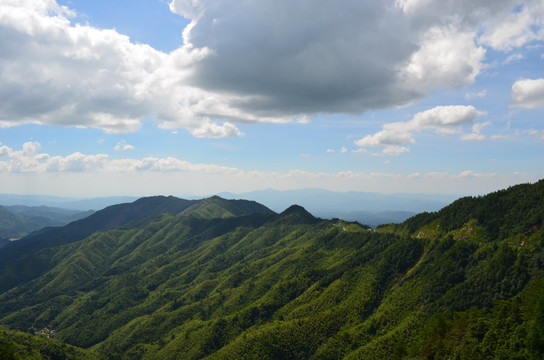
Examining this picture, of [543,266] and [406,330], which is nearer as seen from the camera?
[543,266]

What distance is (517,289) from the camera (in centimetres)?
15838

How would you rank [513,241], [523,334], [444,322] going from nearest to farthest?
[523,334]
[444,322]
[513,241]

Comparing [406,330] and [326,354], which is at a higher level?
[406,330]

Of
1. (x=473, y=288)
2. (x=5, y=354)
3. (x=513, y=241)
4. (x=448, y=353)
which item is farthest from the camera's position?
(x=513, y=241)

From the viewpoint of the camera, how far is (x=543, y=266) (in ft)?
507

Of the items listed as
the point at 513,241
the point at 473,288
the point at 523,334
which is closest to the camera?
→ the point at 523,334

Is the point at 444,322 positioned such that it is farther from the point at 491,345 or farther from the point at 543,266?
the point at 543,266

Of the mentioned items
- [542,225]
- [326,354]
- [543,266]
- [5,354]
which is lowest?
[326,354]

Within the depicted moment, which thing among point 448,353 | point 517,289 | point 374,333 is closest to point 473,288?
point 517,289

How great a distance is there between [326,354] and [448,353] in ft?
352

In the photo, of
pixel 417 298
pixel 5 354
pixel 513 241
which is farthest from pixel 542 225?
pixel 5 354

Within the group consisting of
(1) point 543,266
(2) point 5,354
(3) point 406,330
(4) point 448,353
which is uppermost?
(1) point 543,266

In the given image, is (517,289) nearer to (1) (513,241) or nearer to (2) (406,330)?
(1) (513,241)

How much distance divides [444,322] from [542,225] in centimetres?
10933
